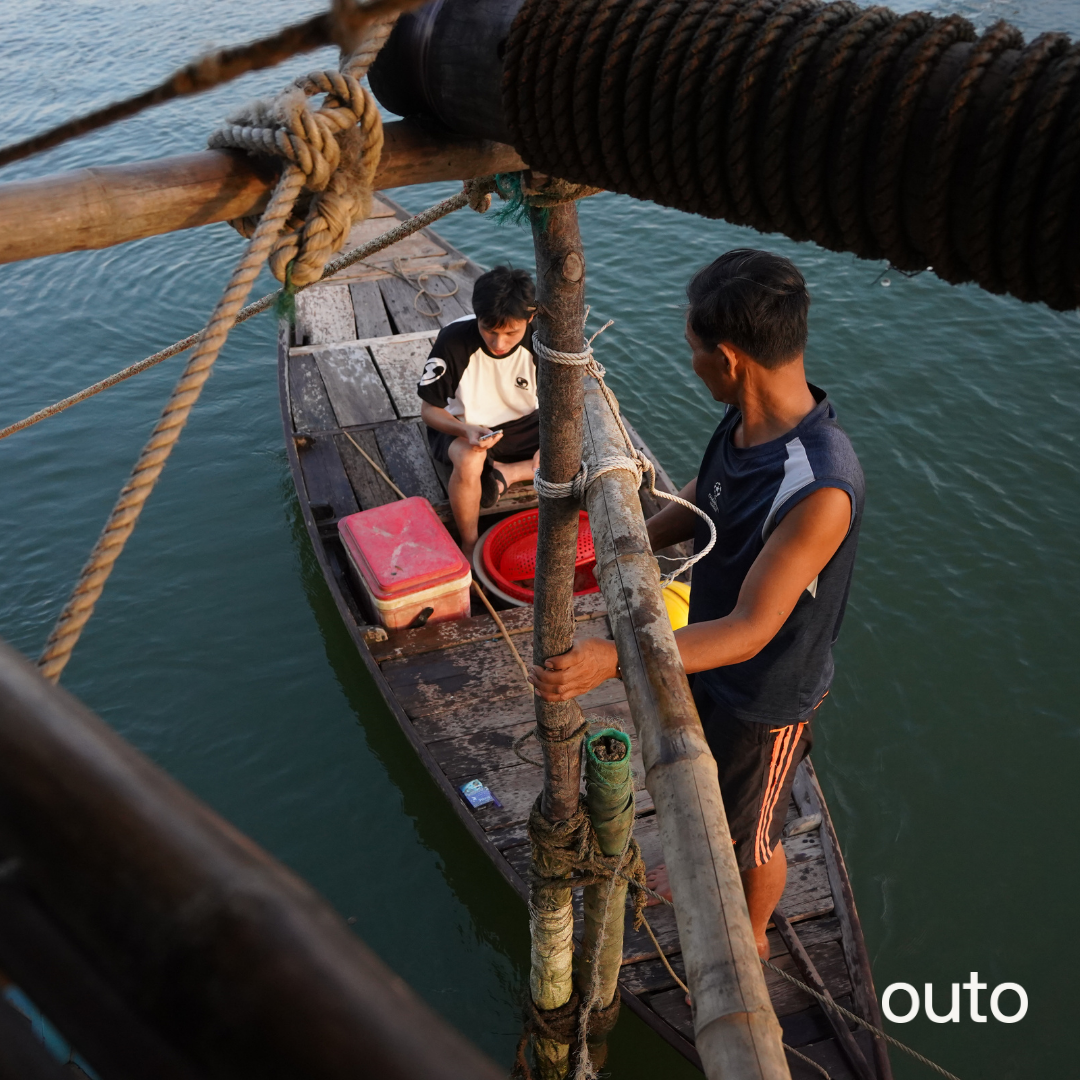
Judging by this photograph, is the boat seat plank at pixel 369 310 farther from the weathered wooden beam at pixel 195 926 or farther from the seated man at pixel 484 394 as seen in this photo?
→ the weathered wooden beam at pixel 195 926

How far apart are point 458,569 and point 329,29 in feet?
12.7

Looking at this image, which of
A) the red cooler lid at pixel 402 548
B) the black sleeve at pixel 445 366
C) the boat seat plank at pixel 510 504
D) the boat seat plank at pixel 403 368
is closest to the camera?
the red cooler lid at pixel 402 548

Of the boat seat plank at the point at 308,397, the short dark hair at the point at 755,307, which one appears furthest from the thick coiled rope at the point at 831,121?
the boat seat plank at the point at 308,397

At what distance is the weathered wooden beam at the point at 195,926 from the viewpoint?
0.44 metres

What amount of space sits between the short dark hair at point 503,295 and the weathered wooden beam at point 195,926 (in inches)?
171

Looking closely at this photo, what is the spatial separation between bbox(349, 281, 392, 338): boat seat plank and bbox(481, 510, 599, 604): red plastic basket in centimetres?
291

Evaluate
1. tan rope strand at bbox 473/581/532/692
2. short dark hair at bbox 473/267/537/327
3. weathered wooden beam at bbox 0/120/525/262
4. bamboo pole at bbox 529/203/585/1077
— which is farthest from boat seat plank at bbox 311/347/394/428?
weathered wooden beam at bbox 0/120/525/262

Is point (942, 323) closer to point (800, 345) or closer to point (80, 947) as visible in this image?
point (800, 345)

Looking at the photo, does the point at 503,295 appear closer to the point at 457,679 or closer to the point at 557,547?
the point at 457,679

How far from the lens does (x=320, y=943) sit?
47cm

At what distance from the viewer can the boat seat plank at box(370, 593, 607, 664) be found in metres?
4.61

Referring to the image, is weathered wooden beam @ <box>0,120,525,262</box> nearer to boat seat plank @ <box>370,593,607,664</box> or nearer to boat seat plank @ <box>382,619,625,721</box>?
boat seat plank @ <box>382,619,625,721</box>

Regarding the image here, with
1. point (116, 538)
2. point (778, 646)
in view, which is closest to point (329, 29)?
point (116, 538)

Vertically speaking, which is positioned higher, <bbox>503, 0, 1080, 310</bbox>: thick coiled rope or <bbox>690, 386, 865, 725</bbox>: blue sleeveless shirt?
<bbox>503, 0, 1080, 310</bbox>: thick coiled rope
